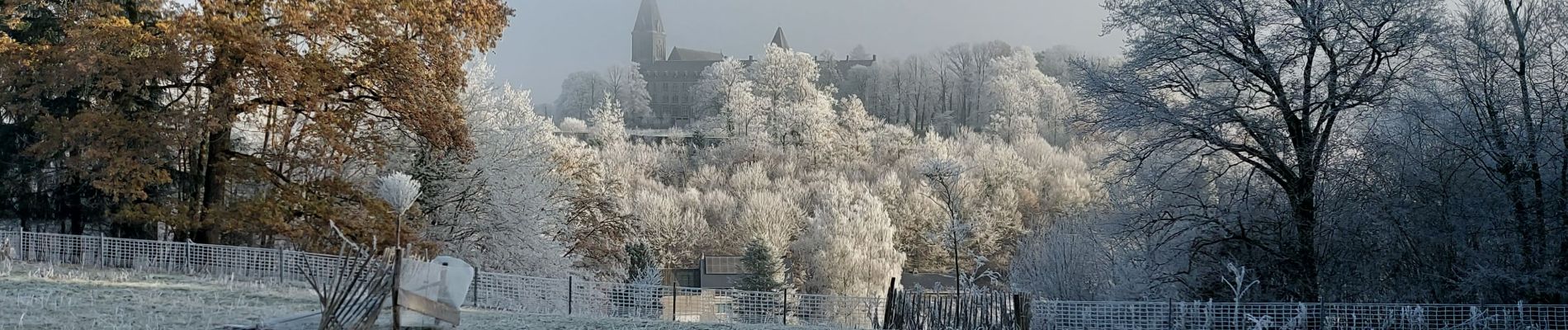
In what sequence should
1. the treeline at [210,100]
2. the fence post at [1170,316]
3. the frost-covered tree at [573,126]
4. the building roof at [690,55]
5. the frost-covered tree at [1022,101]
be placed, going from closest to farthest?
the fence post at [1170,316], the treeline at [210,100], the frost-covered tree at [573,126], the frost-covered tree at [1022,101], the building roof at [690,55]

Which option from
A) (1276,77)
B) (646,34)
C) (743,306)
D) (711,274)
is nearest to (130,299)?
(743,306)

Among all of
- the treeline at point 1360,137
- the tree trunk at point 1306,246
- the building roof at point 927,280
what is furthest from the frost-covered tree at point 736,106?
the tree trunk at point 1306,246

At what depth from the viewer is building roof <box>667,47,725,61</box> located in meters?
111

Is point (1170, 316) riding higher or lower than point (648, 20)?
lower

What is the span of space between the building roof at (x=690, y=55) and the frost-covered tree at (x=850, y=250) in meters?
70.7

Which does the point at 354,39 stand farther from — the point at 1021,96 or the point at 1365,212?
the point at 1021,96

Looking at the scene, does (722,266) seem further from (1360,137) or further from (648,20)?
(648,20)

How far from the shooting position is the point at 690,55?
372 feet

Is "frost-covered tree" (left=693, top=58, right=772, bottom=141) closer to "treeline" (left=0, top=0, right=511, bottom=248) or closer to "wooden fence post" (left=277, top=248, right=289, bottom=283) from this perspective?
"treeline" (left=0, top=0, right=511, bottom=248)

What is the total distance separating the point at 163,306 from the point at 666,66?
9453 centimetres

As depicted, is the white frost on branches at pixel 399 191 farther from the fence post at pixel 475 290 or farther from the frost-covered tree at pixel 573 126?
the frost-covered tree at pixel 573 126

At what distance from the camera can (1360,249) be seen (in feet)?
45.7

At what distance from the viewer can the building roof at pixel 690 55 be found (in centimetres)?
11108

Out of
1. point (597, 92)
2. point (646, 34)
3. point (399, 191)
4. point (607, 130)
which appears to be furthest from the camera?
point (646, 34)
